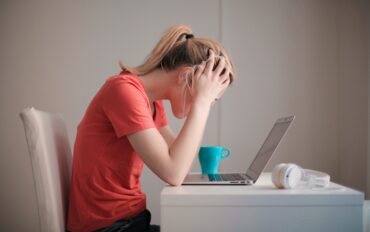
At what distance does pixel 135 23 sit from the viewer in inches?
89.9

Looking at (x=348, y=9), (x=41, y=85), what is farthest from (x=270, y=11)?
(x=41, y=85)

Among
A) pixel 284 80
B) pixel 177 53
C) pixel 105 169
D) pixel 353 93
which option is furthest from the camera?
pixel 284 80

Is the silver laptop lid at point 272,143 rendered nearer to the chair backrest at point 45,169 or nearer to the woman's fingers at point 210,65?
the woman's fingers at point 210,65

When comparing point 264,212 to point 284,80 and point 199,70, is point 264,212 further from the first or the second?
point 284,80

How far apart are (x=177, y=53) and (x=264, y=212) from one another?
1.80ft

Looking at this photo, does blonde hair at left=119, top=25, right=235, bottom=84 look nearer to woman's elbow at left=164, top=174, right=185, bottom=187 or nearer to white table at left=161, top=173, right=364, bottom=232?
woman's elbow at left=164, top=174, right=185, bottom=187

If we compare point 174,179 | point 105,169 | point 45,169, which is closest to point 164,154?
point 174,179

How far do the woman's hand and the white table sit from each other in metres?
0.32

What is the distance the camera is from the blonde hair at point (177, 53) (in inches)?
44.9

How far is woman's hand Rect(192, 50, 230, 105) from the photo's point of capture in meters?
1.07

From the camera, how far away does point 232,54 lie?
227 cm

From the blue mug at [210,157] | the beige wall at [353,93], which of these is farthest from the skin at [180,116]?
the beige wall at [353,93]

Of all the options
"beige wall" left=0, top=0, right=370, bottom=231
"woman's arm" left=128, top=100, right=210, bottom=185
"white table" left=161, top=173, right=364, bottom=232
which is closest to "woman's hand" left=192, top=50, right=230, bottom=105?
"woman's arm" left=128, top=100, right=210, bottom=185

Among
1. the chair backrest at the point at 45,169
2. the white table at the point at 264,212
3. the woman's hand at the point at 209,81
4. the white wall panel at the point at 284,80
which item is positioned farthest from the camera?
the white wall panel at the point at 284,80
